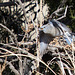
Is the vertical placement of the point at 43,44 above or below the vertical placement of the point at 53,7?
below

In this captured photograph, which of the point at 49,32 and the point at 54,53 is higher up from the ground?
the point at 49,32

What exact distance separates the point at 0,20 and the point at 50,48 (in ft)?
3.38

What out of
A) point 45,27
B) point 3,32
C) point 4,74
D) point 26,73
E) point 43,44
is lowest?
point 4,74

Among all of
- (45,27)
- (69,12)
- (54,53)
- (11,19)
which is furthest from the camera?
(11,19)

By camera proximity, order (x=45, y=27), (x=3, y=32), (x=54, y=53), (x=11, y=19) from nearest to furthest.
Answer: (x=45, y=27) → (x=54, y=53) → (x=3, y=32) → (x=11, y=19)

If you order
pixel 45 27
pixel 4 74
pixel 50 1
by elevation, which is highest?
pixel 50 1

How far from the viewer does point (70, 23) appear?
4.14 feet

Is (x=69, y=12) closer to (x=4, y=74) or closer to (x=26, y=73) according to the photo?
(x=26, y=73)

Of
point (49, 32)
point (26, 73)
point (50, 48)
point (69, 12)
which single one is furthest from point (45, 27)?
point (69, 12)

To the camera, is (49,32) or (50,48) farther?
(50,48)

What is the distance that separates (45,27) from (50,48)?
8.6 inches

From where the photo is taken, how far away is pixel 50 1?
4.19 ft

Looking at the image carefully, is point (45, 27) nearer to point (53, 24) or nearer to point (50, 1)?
point (53, 24)

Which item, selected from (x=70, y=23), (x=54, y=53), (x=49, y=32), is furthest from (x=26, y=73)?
(x=70, y=23)
